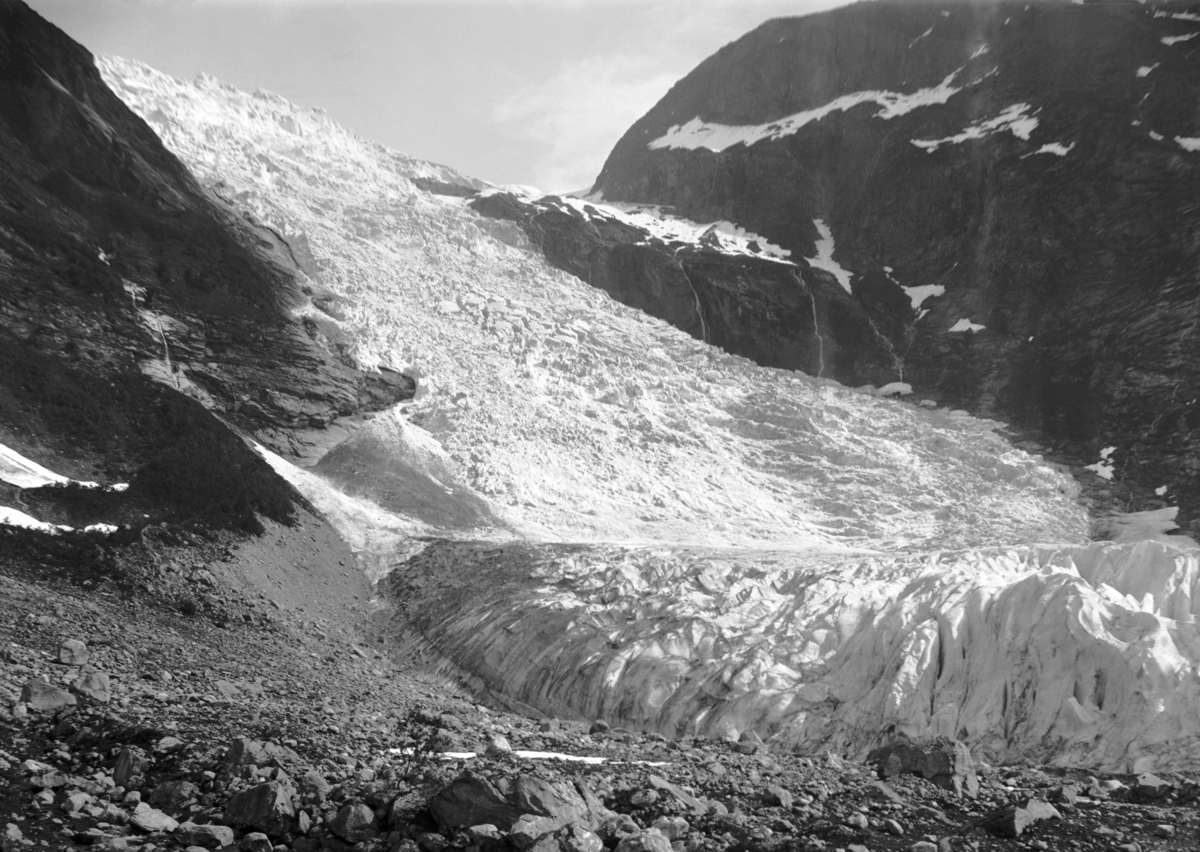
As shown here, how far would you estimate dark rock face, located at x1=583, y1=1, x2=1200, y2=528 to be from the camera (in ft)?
179

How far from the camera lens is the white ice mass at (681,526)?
2228 cm

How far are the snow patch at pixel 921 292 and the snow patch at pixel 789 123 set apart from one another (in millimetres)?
17395

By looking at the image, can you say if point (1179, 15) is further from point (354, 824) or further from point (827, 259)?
point (354, 824)

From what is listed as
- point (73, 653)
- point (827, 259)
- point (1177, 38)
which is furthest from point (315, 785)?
point (1177, 38)

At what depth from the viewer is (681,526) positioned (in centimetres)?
4116

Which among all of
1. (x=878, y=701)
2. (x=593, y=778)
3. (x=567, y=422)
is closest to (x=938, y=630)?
(x=878, y=701)

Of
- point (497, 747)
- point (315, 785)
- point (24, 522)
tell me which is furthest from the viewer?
point (24, 522)

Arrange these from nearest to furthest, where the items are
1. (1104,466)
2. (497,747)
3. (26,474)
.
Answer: (497,747) < (26,474) < (1104,466)

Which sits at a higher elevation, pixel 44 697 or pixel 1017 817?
pixel 1017 817

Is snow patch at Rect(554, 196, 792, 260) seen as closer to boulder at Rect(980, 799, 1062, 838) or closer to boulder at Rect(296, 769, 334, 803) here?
boulder at Rect(980, 799, 1062, 838)

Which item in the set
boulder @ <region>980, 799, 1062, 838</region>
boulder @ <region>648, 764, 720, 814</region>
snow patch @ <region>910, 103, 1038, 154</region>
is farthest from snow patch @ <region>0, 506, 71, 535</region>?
snow patch @ <region>910, 103, 1038, 154</region>

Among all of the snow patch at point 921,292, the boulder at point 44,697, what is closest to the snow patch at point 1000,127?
the snow patch at point 921,292

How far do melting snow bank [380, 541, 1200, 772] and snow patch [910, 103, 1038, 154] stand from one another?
161ft

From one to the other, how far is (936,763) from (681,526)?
27.1m
